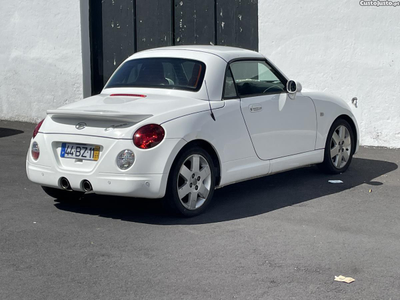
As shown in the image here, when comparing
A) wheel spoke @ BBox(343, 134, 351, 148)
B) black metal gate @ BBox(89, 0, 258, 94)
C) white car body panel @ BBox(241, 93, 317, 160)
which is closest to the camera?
white car body panel @ BBox(241, 93, 317, 160)

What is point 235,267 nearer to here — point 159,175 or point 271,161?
point 159,175

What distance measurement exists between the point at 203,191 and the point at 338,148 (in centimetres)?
257

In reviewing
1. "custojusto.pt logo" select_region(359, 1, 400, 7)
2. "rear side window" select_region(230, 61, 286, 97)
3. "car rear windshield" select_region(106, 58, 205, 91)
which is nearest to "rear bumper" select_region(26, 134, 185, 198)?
"car rear windshield" select_region(106, 58, 205, 91)

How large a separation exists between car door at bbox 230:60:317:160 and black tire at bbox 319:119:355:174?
40 cm

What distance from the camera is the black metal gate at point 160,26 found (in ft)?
39.6

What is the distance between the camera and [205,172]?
22.2ft

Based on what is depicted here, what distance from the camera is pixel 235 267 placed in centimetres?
518

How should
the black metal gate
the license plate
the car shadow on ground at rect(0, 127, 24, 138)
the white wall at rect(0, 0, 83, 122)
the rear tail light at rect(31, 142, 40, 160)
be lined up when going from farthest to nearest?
the white wall at rect(0, 0, 83, 122) → the car shadow on ground at rect(0, 127, 24, 138) → the black metal gate → the rear tail light at rect(31, 142, 40, 160) → the license plate

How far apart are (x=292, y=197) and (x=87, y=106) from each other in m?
2.38

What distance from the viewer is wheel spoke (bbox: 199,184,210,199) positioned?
22.1ft

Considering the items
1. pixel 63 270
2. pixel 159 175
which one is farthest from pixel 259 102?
pixel 63 270

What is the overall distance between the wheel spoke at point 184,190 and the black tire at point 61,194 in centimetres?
142

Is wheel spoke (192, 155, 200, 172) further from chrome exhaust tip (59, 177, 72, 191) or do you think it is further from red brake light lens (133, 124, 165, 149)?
chrome exhaust tip (59, 177, 72, 191)

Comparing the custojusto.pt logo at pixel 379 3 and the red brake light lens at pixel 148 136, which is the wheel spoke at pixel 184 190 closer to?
the red brake light lens at pixel 148 136
